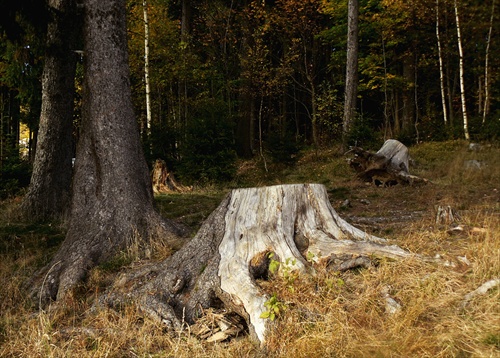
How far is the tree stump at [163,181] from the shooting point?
502 inches

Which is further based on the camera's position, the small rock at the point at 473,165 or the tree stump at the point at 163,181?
the tree stump at the point at 163,181

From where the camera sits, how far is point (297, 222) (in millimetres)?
4520

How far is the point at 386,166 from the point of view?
10789 millimetres

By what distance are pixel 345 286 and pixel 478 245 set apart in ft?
5.23

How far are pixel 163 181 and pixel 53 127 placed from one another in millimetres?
5107

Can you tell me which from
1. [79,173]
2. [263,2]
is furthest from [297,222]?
[263,2]

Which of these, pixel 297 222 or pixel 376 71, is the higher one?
pixel 376 71

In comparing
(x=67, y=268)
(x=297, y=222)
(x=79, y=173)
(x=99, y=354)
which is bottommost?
(x=99, y=354)

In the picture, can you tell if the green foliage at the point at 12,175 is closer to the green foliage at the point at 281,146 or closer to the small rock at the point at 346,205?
the green foliage at the point at 281,146

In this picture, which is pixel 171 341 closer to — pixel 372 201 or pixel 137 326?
pixel 137 326

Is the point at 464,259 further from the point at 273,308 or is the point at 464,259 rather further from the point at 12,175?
the point at 12,175

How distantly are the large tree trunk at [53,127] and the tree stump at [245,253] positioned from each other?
15.6 ft

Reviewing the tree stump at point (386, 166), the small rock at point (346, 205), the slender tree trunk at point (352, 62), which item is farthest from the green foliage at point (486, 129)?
the small rock at point (346, 205)

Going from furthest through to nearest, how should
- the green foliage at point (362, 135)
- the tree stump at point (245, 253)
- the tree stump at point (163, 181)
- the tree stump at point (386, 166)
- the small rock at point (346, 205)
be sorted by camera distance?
the green foliage at point (362, 135)
the tree stump at point (163, 181)
the tree stump at point (386, 166)
the small rock at point (346, 205)
the tree stump at point (245, 253)
